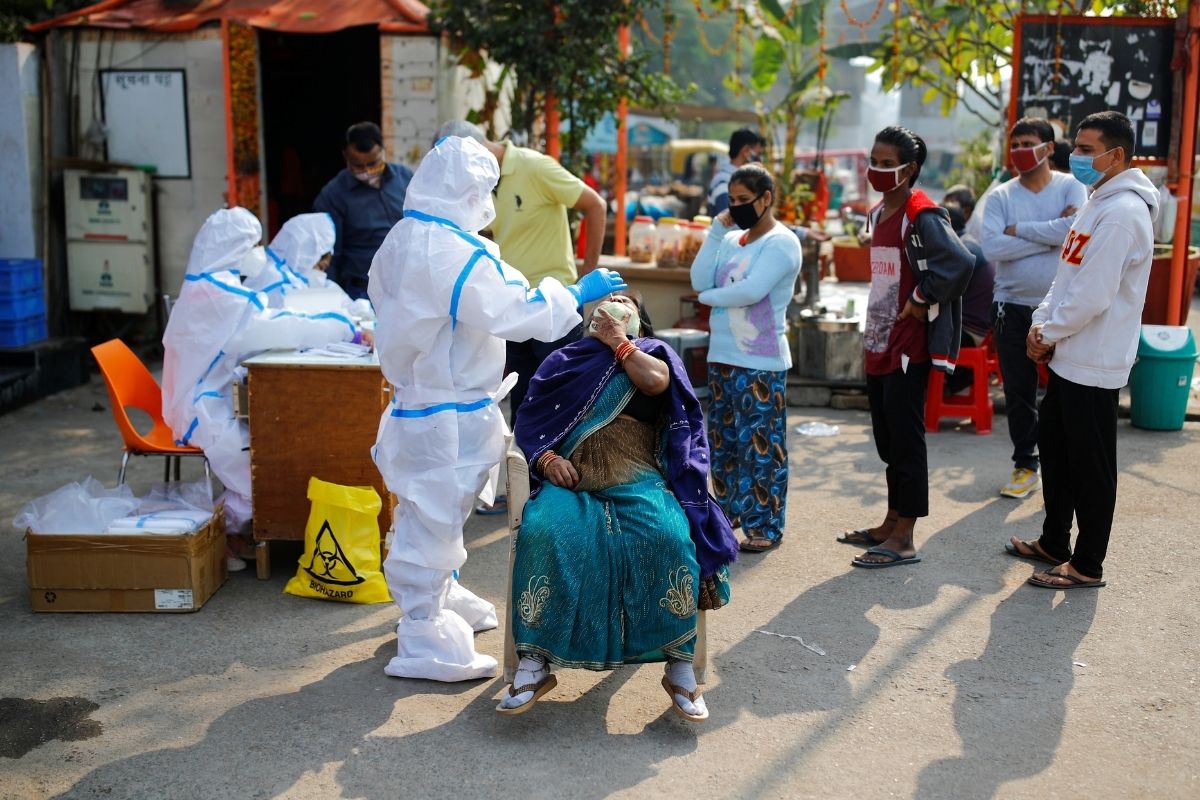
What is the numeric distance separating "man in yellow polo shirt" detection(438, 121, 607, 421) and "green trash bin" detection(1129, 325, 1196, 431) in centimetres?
386

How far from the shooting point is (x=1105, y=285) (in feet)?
15.7

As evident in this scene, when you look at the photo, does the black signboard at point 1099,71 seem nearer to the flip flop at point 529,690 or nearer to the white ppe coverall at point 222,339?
the white ppe coverall at point 222,339

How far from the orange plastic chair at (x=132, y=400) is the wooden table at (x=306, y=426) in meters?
0.43

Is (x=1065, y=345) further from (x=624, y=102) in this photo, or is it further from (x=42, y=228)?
(x=42, y=228)

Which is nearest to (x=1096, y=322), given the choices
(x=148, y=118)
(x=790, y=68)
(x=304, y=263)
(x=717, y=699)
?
(x=717, y=699)

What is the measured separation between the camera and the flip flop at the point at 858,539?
5734mm

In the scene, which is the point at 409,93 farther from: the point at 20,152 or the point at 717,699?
the point at 717,699

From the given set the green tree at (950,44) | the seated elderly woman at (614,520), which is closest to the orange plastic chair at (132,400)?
the seated elderly woman at (614,520)

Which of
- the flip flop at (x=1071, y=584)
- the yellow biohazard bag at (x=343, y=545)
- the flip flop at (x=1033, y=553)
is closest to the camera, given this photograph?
the yellow biohazard bag at (x=343, y=545)

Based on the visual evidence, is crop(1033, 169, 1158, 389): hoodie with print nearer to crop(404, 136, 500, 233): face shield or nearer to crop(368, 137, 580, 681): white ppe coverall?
crop(368, 137, 580, 681): white ppe coverall

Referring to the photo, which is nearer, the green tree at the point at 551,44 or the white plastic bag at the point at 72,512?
the white plastic bag at the point at 72,512

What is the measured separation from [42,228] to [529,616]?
7.45 m

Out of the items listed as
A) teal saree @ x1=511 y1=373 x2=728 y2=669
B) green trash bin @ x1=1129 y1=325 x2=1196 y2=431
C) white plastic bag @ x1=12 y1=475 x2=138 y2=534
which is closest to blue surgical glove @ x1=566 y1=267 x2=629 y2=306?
teal saree @ x1=511 y1=373 x2=728 y2=669

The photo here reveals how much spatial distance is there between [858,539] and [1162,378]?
3124 millimetres
